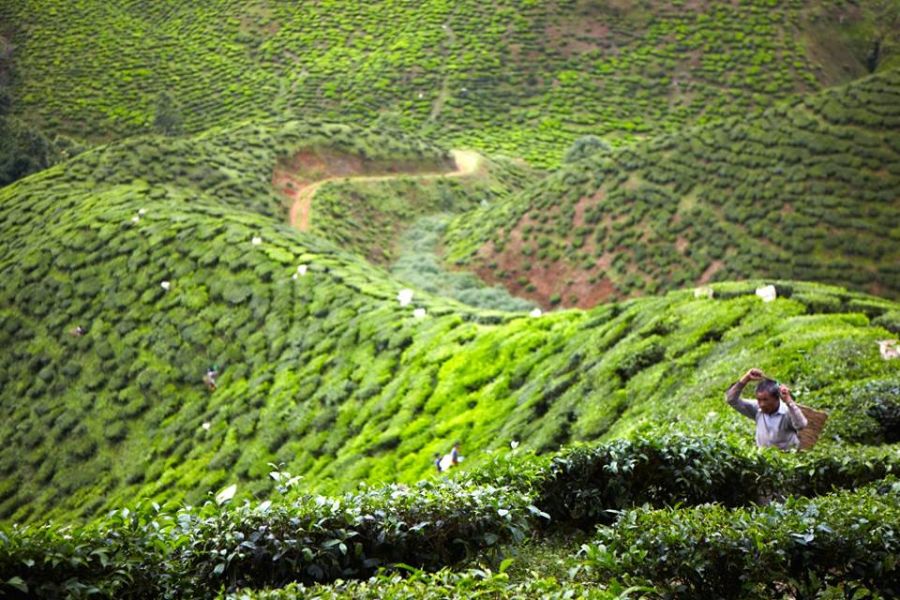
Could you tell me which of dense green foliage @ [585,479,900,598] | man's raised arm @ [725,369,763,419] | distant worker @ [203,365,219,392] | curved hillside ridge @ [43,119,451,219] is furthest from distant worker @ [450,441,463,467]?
curved hillside ridge @ [43,119,451,219]

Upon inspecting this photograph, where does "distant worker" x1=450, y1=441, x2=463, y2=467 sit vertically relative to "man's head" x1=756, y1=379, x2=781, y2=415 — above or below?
below

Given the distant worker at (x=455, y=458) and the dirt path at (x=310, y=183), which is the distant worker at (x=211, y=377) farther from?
the dirt path at (x=310, y=183)

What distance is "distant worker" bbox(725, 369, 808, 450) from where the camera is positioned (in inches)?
370

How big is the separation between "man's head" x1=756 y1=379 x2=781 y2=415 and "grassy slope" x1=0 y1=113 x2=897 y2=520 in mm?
1344

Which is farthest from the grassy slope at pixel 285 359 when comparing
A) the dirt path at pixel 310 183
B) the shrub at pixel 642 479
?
the dirt path at pixel 310 183

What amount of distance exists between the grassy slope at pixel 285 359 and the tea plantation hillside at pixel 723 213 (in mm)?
11635

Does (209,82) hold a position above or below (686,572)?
below

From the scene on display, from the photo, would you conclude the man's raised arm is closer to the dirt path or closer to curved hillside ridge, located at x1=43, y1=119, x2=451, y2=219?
the dirt path

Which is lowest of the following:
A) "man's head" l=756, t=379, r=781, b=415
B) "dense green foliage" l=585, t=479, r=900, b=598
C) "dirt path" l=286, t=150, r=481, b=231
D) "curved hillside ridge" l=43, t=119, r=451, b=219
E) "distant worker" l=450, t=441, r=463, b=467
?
"dirt path" l=286, t=150, r=481, b=231

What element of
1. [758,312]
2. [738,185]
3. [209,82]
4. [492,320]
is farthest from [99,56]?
[758,312]

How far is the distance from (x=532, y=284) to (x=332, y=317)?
15.4 metres

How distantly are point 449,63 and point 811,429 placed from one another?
63198 millimetres

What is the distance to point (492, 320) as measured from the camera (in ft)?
69.5

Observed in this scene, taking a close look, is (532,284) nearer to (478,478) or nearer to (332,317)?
(332,317)
